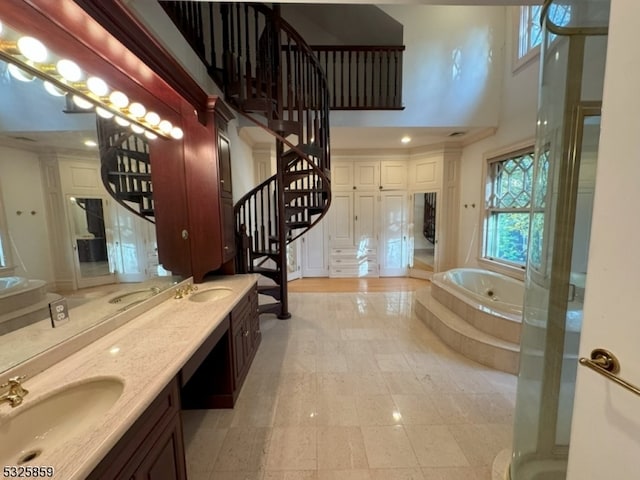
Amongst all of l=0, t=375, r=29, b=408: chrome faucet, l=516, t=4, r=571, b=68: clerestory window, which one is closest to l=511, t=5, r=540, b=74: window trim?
l=516, t=4, r=571, b=68: clerestory window

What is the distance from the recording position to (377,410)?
1.95 metres

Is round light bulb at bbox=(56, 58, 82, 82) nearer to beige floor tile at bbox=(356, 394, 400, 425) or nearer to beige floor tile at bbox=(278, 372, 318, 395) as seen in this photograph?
beige floor tile at bbox=(278, 372, 318, 395)

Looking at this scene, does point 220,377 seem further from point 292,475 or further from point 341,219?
point 341,219

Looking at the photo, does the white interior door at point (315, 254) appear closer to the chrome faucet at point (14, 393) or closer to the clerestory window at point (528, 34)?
the clerestory window at point (528, 34)

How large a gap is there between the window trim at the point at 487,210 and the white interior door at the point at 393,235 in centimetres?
153

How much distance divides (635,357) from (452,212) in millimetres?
4637

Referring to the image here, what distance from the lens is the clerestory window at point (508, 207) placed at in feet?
11.6

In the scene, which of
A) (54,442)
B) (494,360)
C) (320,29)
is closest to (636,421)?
(54,442)

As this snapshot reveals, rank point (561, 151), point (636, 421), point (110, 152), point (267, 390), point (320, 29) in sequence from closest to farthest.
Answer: point (636, 421) < point (561, 151) < point (110, 152) < point (267, 390) < point (320, 29)

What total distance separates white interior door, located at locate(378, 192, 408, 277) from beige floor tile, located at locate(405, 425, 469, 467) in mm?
3973

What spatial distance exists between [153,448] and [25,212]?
1.03 m

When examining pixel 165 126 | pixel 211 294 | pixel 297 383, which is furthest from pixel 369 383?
pixel 165 126

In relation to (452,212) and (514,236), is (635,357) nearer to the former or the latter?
(514,236)

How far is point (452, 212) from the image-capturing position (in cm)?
490
